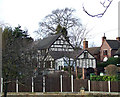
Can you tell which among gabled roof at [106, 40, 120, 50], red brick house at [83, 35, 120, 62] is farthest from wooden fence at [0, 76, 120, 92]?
gabled roof at [106, 40, 120, 50]

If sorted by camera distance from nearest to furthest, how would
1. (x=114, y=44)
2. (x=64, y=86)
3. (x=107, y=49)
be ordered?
(x=64, y=86)
(x=107, y=49)
(x=114, y=44)

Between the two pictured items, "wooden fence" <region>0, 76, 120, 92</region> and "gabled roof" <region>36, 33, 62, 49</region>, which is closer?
"wooden fence" <region>0, 76, 120, 92</region>

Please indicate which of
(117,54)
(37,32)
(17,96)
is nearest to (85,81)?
(17,96)

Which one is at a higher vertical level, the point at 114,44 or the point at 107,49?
the point at 114,44

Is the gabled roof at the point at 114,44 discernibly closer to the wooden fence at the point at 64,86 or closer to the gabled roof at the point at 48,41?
the gabled roof at the point at 48,41

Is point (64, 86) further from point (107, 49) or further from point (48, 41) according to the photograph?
point (107, 49)

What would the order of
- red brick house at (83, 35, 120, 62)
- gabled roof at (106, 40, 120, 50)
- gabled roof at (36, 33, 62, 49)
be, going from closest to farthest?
gabled roof at (36, 33, 62, 49) → red brick house at (83, 35, 120, 62) → gabled roof at (106, 40, 120, 50)

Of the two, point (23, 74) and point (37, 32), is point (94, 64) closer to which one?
point (37, 32)

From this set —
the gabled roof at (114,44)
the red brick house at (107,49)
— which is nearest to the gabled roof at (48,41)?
the red brick house at (107,49)

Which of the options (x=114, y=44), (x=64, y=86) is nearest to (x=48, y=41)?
(x=114, y=44)

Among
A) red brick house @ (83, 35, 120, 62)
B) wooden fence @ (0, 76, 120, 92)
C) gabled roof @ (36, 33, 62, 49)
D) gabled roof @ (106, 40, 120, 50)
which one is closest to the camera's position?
wooden fence @ (0, 76, 120, 92)

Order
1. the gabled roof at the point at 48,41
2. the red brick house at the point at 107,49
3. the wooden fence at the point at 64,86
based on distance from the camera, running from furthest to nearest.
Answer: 1. the red brick house at the point at 107,49
2. the gabled roof at the point at 48,41
3. the wooden fence at the point at 64,86

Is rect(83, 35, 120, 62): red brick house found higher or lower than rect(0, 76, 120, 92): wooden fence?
higher

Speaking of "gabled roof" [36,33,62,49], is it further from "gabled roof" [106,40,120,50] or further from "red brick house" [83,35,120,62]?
"gabled roof" [106,40,120,50]
